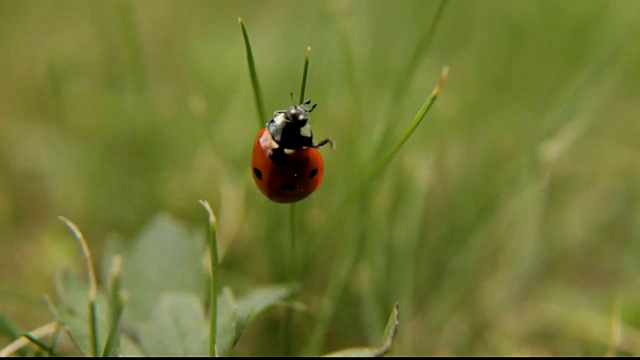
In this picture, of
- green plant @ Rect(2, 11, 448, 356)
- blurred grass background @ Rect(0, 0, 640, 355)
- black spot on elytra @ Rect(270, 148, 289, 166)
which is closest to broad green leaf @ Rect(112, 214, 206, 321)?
green plant @ Rect(2, 11, 448, 356)


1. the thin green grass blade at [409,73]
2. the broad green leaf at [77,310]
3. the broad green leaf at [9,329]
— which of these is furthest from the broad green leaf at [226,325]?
the thin green grass blade at [409,73]

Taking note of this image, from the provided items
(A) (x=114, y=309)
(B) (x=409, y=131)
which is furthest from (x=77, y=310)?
(B) (x=409, y=131)

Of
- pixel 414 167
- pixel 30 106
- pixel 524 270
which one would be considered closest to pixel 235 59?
pixel 30 106

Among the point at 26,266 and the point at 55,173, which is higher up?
the point at 55,173

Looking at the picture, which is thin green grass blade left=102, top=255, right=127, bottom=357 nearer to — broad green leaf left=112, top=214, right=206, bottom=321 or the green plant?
the green plant

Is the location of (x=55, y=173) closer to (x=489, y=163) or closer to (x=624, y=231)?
(x=489, y=163)

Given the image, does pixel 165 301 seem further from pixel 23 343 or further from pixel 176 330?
pixel 23 343
